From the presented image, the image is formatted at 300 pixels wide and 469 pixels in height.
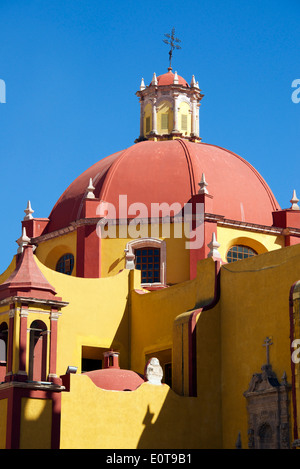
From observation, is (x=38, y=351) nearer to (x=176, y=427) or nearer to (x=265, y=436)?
(x=176, y=427)

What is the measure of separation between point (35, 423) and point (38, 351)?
277 cm

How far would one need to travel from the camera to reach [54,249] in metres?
35.1

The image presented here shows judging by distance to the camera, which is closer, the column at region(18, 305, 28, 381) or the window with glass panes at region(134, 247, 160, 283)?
the column at region(18, 305, 28, 381)

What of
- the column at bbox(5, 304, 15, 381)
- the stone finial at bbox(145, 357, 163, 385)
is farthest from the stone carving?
the column at bbox(5, 304, 15, 381)

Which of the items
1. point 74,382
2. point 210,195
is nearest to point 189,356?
point 74,382

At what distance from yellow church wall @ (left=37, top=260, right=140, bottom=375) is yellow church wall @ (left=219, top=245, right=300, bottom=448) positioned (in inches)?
162

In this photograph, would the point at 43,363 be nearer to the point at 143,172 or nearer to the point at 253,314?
the point at 253,314

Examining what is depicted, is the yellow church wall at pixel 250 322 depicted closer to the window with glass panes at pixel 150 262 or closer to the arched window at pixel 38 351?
the arched window at pixel 38 351

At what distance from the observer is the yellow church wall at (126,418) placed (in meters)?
26.0

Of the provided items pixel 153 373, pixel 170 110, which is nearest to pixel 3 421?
pixel 153 373

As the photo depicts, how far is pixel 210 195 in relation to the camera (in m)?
33.3

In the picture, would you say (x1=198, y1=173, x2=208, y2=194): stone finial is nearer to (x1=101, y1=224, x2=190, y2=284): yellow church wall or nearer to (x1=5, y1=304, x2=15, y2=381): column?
(x1=101, y1=224, x2=190, y2=284): yellow church wall

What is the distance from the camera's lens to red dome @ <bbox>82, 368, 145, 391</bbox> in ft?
89.9

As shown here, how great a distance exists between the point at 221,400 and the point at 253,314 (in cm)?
253
